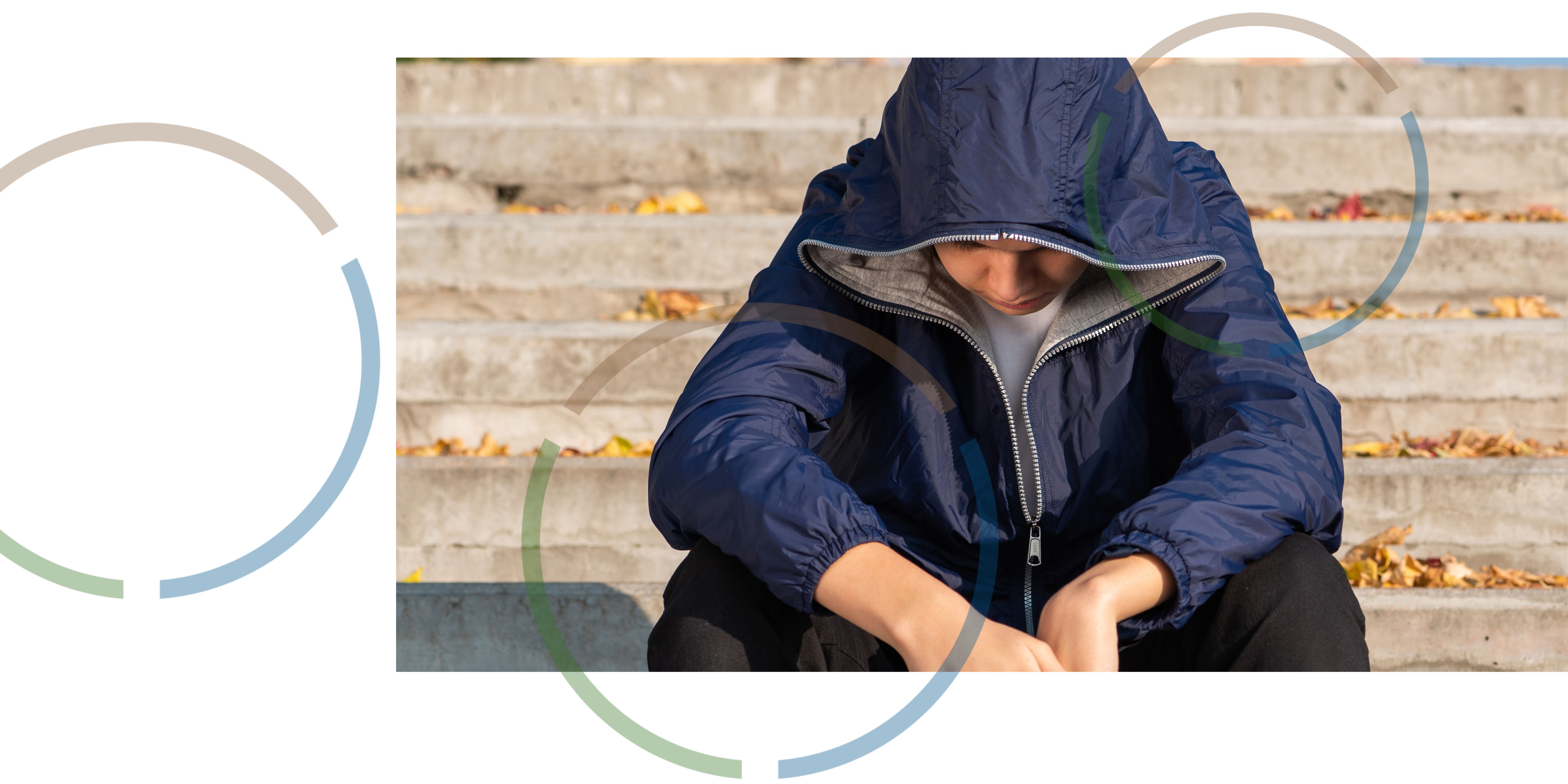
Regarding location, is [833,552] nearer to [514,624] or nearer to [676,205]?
[514,624]

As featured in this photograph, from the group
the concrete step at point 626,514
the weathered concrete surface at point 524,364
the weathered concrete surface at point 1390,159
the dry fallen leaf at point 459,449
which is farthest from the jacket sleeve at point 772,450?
the weathered concrete surface at point 1390,159

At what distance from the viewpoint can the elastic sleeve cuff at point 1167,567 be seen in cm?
118

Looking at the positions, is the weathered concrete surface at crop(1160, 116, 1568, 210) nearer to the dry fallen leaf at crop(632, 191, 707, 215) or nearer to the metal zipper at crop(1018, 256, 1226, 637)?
the dry fallen leaf at crop(632, 191, 707, 215)

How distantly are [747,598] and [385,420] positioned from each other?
20.2 inches

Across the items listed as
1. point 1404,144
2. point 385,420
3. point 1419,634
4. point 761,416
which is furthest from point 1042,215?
point 1404,144

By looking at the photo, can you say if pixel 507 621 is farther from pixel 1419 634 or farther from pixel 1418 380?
pixel 1418 380

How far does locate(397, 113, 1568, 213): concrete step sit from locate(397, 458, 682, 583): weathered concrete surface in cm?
114

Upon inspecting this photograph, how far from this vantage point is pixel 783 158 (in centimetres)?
329

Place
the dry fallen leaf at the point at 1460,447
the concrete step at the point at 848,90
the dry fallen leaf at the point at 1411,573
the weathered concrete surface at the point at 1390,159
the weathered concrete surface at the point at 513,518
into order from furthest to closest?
the concrete step at the point at 848,90 < the weathered concrete surface at the point at 1390,159 < the dry fallen leaf at the point at 1460,447 < the weathered concrete surface at the point at 513,518 < the dry fallen leaf at the point at 1411,573

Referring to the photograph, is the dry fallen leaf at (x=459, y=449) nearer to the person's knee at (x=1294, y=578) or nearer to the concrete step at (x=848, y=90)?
the concrete step at (x=848, y=90)

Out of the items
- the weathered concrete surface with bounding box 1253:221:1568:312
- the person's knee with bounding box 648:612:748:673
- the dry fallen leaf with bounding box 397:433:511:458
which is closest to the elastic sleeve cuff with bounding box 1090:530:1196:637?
the person's knee with bounding box 648:612:748:673

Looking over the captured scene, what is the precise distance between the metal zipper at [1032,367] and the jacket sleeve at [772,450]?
0.15ft

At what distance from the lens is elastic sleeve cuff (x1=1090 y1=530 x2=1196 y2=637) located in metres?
1.18
